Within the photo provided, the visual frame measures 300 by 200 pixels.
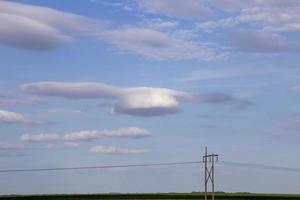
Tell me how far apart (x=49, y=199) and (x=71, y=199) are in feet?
18.3

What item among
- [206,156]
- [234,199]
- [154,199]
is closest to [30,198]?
[154,199]

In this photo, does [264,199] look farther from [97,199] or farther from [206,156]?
[206,156]

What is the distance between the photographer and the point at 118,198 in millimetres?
144125

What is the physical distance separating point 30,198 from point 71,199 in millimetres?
10777

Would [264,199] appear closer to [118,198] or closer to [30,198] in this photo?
[118,198]

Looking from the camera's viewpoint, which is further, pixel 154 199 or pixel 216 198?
pixel 216 198

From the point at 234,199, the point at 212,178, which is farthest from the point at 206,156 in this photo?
the point at 234,199

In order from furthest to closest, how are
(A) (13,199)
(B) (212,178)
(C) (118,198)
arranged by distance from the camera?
(C) (118,198) < (A) (13,199) < (B) (212,178)

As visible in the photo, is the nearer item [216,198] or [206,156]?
[206,156]

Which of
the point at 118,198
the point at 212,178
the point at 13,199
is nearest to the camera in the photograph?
the point at 212,178

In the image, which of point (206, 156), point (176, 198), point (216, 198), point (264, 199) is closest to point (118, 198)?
point (176, 198)

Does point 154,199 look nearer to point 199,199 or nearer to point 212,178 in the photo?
point 199,199

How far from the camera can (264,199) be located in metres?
148

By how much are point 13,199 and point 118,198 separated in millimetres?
25255
